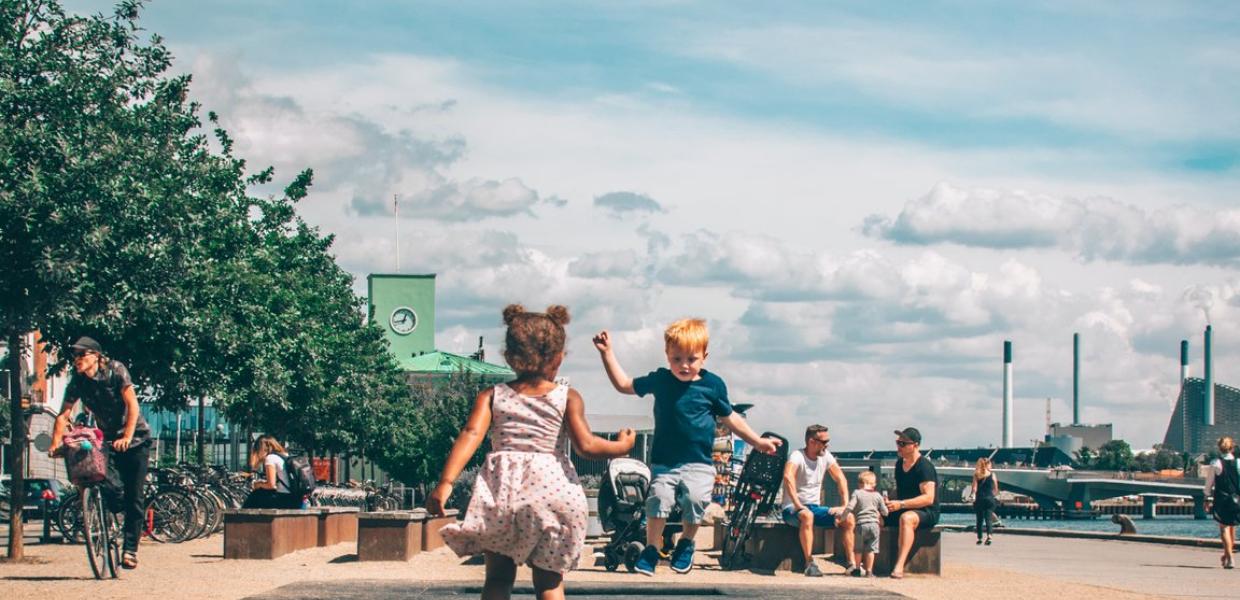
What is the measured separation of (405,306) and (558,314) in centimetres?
15007

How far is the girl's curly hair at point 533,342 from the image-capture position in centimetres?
710

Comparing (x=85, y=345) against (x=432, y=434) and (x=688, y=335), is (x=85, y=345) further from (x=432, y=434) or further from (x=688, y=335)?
(x=432, y=434)

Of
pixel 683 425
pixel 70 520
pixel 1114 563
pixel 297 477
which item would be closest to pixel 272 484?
pixel 297 477

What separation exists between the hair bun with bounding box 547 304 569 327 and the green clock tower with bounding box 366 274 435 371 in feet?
489

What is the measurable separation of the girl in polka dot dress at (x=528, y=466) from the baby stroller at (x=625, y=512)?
8141 mm

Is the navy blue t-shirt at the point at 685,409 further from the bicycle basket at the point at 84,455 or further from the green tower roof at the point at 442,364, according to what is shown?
the green tower roof at the point at 442,364

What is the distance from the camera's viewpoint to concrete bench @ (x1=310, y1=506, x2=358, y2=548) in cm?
1995

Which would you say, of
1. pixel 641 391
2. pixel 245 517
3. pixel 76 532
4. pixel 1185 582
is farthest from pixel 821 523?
pixel 76 532

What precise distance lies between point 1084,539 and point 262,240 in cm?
1816

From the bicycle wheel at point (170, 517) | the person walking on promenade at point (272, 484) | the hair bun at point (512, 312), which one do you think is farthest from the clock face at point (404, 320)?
the hair bun at point (512, 312)

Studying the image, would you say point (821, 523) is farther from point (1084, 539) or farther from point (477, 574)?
point (1084, 539)

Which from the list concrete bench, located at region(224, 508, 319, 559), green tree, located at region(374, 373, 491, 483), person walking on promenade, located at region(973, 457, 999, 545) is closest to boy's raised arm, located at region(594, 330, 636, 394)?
concrete bench, located at region(224, 508, 319, 559)

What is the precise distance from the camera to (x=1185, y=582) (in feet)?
53.8

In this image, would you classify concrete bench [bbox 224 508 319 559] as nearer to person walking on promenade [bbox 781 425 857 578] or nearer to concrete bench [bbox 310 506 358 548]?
concrete bench [bbox 310 506 358 548]
